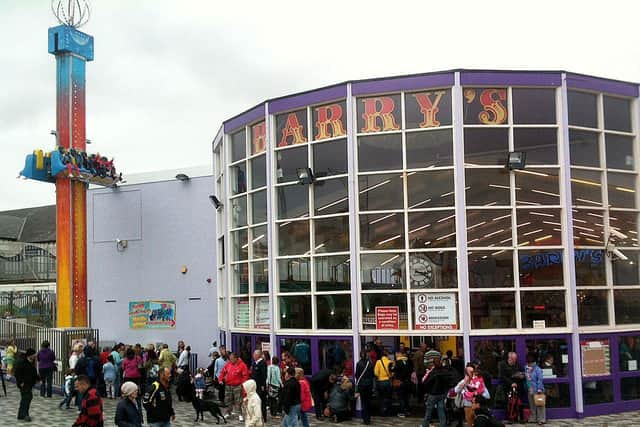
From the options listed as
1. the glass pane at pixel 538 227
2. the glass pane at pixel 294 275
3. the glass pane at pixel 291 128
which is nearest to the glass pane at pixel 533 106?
the glass pane at pixel 538 227

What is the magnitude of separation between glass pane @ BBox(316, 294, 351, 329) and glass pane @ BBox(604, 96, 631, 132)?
7268 millimetres

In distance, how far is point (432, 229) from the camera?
16.5 meters

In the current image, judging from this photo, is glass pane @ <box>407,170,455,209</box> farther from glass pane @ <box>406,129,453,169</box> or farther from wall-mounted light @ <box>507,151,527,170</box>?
wall-mounted light @ <box>507,151,527,170</box>

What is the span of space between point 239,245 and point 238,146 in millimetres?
2709

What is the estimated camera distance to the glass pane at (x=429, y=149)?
54.3 feet

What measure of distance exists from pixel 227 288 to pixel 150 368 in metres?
2.95

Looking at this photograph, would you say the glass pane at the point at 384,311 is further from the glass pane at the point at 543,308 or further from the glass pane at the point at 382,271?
the glass pane at the point at 543,308

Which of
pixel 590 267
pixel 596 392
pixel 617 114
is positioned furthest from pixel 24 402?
pixel 617 114

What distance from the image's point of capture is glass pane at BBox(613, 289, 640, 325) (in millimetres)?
16875

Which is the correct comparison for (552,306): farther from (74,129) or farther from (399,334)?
(74,129)

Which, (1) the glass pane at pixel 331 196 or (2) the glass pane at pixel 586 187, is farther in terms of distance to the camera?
(1) the glass pane at pixel 331 196

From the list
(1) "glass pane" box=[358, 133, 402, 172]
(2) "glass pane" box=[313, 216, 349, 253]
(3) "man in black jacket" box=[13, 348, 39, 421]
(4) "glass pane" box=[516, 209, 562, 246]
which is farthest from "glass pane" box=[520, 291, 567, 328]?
(3) "man in black jacket" box=[13, 348, 39, 421]

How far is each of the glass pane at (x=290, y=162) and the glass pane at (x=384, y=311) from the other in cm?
353

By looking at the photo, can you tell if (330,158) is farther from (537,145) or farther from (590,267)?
(590,267)
